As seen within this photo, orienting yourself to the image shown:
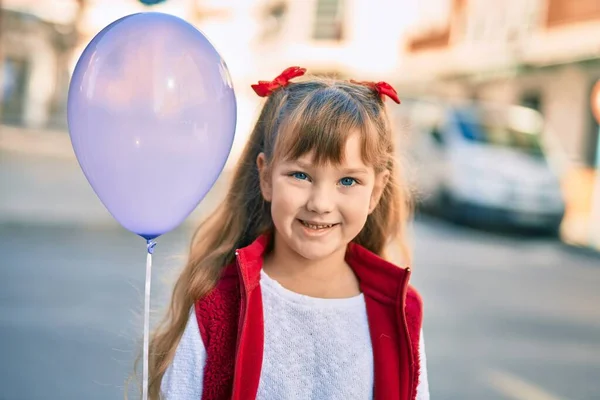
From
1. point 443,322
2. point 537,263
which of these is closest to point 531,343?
point 443,322

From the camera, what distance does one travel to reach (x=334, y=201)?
5.81 ft

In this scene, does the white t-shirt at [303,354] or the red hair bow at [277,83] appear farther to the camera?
the red hair bow at [277,83]

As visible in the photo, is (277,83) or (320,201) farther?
(277,83)

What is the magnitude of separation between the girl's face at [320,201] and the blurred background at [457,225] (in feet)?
1.21

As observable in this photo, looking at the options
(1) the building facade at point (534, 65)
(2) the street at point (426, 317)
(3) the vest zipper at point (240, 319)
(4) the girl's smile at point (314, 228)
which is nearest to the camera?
(3) the vest zipper at point (240, 319)

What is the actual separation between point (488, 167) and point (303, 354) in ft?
31.3

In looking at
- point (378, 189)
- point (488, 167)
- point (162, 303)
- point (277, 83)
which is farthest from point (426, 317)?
point (488, 167)

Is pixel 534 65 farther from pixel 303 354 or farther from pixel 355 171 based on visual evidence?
pixel 303 354

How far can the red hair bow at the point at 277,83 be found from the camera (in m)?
1.94

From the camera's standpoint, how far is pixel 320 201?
174 centimetres

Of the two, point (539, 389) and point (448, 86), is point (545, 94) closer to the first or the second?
point (448, 86)

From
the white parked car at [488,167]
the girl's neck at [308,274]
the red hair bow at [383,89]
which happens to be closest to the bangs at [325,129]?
the red hair bow at [383,89]

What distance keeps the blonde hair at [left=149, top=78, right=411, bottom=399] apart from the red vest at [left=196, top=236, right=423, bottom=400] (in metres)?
0.07

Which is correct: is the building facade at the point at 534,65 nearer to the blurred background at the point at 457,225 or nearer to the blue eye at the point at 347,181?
the blurred background at the point at 457,225
